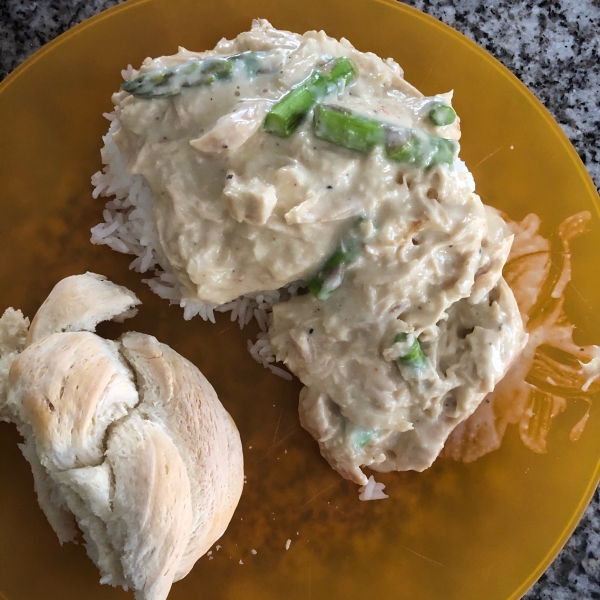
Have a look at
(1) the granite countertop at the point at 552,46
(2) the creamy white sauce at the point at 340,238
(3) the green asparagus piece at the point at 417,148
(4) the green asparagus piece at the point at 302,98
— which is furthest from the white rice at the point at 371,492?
(1) the granite countertop at the point at 552,46

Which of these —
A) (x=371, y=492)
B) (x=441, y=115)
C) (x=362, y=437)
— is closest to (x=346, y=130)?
(x=441, y=115)

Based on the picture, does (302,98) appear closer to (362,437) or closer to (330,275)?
(330,275)

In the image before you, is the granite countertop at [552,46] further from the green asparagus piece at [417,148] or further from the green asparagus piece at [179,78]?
the green asparagus piece at [179,78]

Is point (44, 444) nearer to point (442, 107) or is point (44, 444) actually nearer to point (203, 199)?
point (203, 199)

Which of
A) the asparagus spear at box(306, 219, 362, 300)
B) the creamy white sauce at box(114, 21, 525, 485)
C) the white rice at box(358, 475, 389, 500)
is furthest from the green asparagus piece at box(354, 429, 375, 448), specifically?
the asparagus spear at box(306, 219, 362, 300)

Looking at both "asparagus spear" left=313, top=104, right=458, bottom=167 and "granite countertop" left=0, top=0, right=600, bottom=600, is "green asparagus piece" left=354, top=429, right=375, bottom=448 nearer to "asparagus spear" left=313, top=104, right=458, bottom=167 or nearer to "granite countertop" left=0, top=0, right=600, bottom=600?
"asparagus spear" left=313, top=104, right=458, bottom=167
